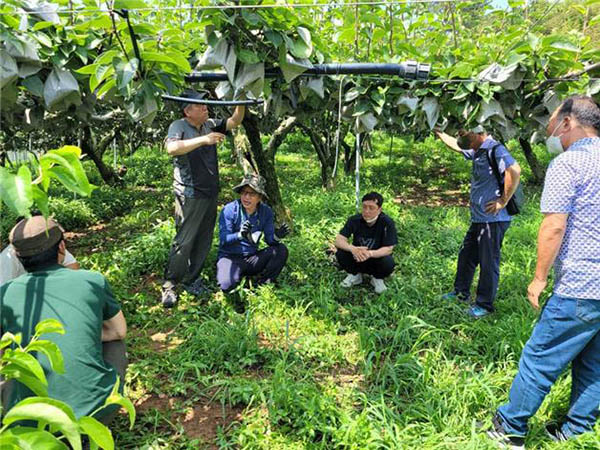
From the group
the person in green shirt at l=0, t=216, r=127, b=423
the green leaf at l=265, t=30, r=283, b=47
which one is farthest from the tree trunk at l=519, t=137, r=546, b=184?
the person in green shirt at l=0, t=216, r=127, b=423

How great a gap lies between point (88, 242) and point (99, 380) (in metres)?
4.59

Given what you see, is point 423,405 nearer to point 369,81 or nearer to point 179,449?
point 179,449

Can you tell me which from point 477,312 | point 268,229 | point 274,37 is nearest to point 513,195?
point 477,312

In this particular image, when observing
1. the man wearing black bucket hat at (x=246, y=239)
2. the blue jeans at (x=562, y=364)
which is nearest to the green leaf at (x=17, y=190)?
the blue jeans at (x=562, y=364)

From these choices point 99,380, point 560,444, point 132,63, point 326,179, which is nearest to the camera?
point 99,380

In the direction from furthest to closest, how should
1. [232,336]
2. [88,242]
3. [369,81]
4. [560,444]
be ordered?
[88,242] < [232,336] < [369,81] < [560,444]

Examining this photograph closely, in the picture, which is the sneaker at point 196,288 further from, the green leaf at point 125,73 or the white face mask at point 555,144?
the white face mask at point 555,144

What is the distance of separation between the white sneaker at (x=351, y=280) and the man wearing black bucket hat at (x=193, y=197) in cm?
134

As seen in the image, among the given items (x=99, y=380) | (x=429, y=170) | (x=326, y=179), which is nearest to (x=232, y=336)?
(x=99, y=380)

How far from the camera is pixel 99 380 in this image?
178 cm

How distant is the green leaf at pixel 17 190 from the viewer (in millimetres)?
806

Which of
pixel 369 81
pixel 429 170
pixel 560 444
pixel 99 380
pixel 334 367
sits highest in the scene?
pixel 369 81

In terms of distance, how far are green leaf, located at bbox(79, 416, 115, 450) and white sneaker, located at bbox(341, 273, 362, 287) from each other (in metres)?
3.26

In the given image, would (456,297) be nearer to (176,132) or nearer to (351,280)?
(351,280)
